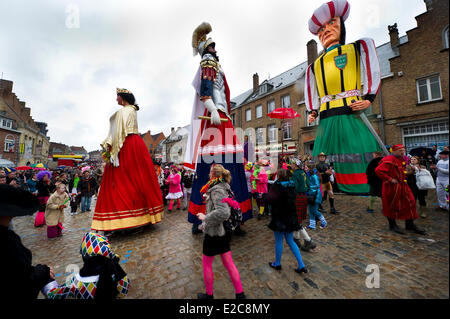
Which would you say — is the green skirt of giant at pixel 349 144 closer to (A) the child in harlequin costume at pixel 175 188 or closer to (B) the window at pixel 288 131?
(A) the child in harlequin costume at pixel 175 188

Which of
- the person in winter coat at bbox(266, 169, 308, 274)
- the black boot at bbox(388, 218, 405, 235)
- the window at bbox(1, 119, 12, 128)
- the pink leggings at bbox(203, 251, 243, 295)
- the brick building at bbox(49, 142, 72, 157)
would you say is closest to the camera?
the pink leggings at bbox(203, 251, 243, 295)

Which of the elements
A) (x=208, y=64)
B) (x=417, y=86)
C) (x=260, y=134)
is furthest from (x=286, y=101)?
(x=417, y=86)

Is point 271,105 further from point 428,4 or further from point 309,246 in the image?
point 428,4

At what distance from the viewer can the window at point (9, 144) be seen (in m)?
22.7

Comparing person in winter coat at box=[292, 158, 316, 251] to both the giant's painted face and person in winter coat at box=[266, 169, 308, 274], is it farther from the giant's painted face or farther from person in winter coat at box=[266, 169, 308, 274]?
the giant's painted face

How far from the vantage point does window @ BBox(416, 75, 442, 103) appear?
93cm

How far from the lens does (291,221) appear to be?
2.58 meters

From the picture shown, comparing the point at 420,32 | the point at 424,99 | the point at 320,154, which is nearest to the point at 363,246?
the point at 320,154

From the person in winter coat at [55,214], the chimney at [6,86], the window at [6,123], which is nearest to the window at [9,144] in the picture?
the window at [6,123]

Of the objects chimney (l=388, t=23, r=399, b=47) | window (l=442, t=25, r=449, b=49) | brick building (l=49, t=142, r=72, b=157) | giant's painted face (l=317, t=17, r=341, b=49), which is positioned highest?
brick building (l=49, t=142, r=72, b=157)

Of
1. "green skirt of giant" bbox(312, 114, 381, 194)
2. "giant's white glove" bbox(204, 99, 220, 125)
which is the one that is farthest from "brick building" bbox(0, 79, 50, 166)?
"green skirt of giant" bbox(312, 114, 381, 194)

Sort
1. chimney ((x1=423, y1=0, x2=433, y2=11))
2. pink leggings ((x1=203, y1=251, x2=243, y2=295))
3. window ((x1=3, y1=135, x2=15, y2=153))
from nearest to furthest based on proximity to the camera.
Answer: chimney ((x1=423, y1=0, x2=433, y2=11)) → pink leggings ((x1=203, y1=251, x2=243, y2=295)) → window ((x1=3, y1=135, x2=15, y2=153))

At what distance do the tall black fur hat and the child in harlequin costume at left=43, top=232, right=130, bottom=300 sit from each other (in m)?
0.81

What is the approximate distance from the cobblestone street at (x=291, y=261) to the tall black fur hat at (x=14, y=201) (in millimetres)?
1538
